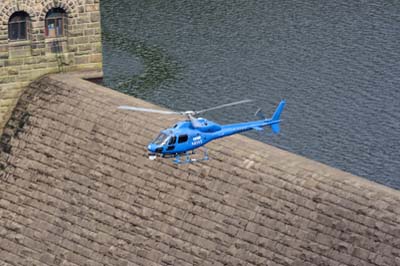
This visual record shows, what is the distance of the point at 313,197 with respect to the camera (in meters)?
51.2

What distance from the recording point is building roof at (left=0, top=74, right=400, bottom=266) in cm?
5041

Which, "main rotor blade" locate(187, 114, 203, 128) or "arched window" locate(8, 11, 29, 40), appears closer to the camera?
"main rotor blade" locate(187, 114, 203, 128)

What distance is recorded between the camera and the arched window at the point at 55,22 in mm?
64562

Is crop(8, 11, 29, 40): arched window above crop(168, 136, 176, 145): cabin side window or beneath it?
above

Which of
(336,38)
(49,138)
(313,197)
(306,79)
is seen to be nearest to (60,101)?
(49,138)

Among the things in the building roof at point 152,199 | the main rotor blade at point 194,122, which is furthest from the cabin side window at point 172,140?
the building roof at point 152,199

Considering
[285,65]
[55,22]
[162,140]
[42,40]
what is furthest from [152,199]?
[285,65]

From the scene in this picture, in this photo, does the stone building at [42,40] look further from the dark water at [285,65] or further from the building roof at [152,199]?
the dark water at [285,65]

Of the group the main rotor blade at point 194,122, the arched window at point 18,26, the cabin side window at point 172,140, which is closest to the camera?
the cabin side window at point 172,140

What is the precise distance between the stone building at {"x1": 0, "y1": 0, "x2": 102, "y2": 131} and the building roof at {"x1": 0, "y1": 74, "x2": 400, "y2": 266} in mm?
809

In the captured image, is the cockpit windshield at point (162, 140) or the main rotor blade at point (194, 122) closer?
the cockpit windshield at point (162, 140)

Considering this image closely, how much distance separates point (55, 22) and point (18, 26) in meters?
2.07

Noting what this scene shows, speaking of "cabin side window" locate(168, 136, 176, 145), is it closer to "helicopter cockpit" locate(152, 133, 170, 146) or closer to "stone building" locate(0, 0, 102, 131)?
"helicopter cockpit" locate(152, 133, 170, 146)

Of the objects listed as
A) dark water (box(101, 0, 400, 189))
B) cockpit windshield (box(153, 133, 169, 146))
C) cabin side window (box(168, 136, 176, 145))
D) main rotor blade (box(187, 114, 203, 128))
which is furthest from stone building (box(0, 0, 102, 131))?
cabin side window (box(168, 136, 176, 145))
